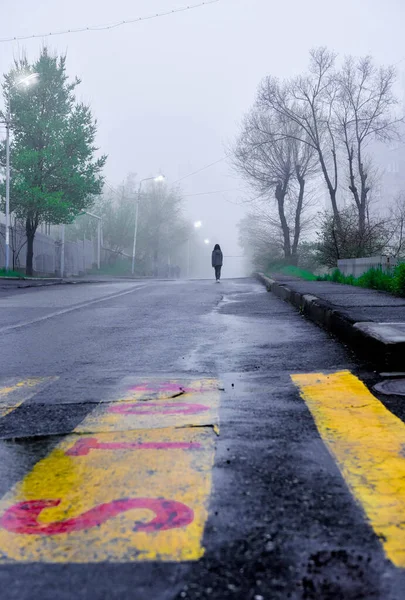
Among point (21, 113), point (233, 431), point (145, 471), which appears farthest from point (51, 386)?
point (21, 113)

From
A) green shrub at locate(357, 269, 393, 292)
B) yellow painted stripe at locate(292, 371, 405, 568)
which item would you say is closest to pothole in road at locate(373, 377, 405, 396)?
yellow painted stripe at locate(292, 371, 405, 568)

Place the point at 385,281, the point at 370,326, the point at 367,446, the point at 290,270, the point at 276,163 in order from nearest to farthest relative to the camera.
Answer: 1. the point at 367,446
2. the point at 370,326
3. the point at 385,281
4. the point at 290,270
5. the point at 276,163

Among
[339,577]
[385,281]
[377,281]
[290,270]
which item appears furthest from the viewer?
[290,270]

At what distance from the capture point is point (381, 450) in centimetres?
238

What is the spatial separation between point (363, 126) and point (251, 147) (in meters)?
7.77

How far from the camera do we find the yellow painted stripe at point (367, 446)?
5.64 ft

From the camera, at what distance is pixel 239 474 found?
209cm

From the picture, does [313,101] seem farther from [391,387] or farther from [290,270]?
[391,387]

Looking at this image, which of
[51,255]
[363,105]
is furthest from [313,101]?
[51,255]

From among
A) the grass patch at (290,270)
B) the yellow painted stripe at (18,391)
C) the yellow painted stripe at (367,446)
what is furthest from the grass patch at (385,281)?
the grass patch at (290,270)

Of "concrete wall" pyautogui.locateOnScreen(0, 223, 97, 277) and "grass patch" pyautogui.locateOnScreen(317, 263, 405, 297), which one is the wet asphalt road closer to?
"grass patch" pyautogui.locateOnScreen(317, 263, 405, 297)

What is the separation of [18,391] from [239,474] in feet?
6.59

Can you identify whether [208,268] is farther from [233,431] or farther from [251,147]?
[233,431]

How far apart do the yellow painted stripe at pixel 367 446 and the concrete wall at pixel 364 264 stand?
36.5 feet
